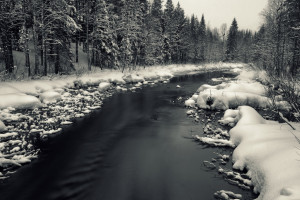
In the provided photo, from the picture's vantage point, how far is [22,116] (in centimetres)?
1070

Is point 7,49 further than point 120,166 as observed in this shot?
Yes

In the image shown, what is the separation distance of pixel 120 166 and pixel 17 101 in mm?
8435

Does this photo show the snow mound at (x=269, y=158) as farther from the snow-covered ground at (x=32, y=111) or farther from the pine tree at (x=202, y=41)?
the pine tree at (x=202, y=41)

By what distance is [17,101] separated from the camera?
1188 cm

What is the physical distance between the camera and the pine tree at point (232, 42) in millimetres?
68194

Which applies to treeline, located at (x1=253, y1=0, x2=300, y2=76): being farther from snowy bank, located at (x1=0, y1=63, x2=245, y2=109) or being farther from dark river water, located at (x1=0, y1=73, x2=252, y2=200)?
snowy bank, located at (x1=0, y1=63, x2=245, y2=109)

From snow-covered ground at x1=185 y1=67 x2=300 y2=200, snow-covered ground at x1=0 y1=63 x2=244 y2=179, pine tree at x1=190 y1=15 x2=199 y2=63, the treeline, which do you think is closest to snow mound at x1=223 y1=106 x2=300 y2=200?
snow-covered ground at x1=185 y1=67 x2=300 y2=200

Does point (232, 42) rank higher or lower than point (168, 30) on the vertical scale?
higher

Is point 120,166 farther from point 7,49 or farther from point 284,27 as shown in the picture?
point 284,27

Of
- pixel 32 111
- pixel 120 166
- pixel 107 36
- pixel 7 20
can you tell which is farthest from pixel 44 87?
pixel 107 36

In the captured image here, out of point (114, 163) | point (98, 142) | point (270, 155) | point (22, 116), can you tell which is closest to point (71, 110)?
point (22, 116)

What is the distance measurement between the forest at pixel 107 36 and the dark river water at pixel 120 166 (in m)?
4.05

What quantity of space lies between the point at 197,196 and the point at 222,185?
89 centimetres

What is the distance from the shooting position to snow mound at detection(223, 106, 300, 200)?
4457 mm
